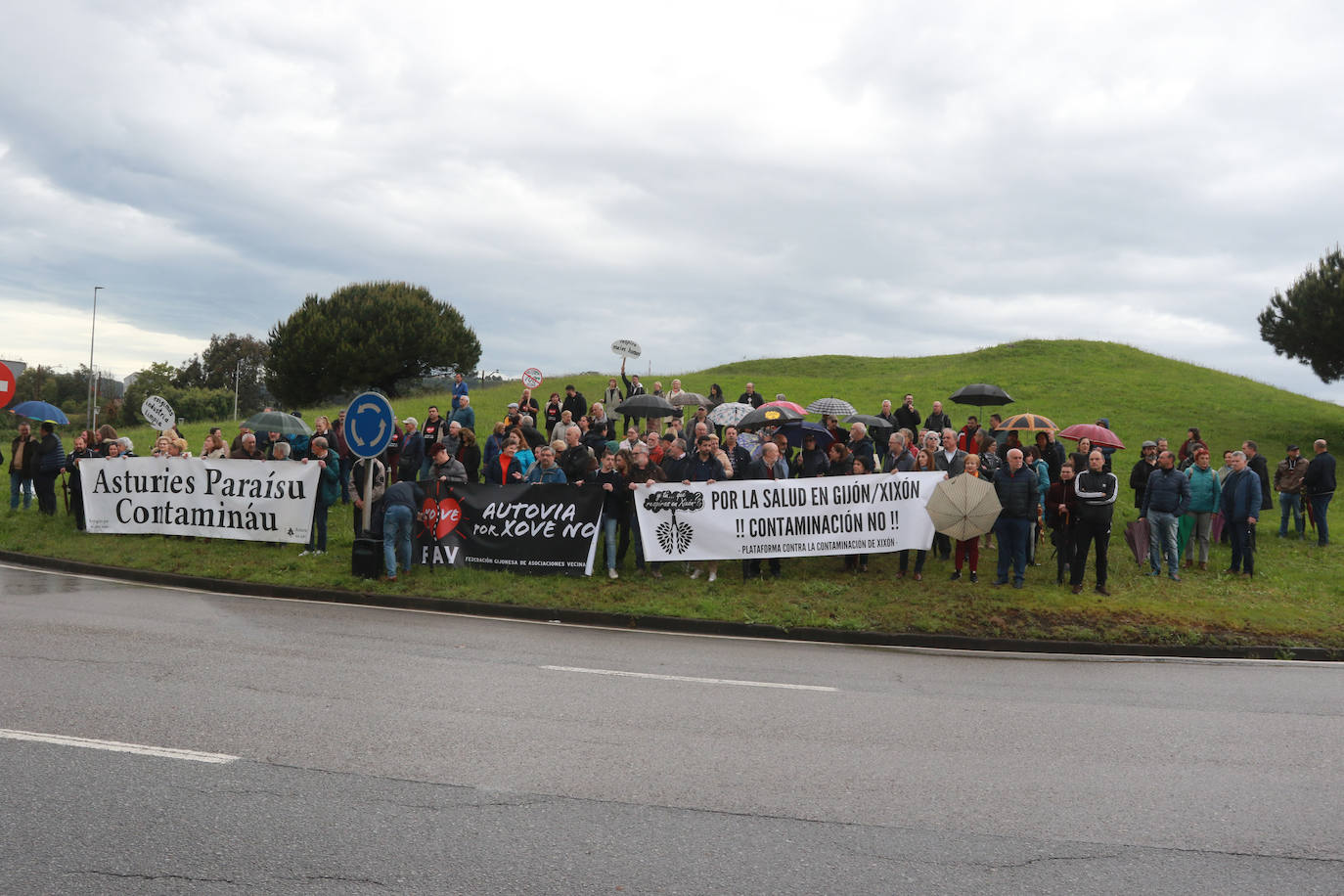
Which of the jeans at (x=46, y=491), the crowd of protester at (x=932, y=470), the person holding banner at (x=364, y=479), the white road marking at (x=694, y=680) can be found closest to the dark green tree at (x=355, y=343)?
the jeans at (x=46, y=491)

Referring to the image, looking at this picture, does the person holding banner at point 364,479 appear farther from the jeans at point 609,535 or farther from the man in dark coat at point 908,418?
the man in dark coat at point 908,418

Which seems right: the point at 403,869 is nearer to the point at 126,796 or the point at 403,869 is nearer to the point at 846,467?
the point at 126,796

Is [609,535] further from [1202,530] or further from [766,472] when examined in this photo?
[1202,530]

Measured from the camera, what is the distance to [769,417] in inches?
708

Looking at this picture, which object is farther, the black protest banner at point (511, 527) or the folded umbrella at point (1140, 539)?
the folded umbrella at point (1140, 539)

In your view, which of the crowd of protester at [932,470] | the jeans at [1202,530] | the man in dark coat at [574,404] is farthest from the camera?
the man in dark coat at [574,404]

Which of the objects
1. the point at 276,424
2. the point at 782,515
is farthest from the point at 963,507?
the point at 276,424

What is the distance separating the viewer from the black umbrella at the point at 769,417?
59.0 ft

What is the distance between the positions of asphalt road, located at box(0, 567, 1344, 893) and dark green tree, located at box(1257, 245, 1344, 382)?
33.4 metres

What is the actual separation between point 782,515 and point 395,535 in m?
5.80

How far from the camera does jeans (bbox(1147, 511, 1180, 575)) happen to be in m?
14.7

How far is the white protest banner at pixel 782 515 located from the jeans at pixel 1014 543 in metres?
1.16

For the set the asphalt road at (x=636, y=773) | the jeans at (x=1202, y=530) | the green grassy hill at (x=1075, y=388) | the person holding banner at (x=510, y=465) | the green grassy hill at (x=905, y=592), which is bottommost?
the asphalt road at (x=636, y=773)

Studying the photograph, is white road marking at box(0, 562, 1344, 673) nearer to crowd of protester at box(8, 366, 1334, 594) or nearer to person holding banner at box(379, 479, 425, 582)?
person holding banner at box(379, 479, 425, 582)
